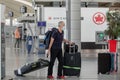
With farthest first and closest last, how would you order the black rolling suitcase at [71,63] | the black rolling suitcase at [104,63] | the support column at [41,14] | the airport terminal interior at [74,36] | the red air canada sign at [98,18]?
the red air canada sign at [98,18] < the support column at [41,14] < the black rolling suitcase at [104,63] < the airport terminal interior at [74,36] < the black rolling suitcase at [71,63]

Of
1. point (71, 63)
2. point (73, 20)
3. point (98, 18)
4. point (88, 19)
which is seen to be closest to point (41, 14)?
point (88, 19)

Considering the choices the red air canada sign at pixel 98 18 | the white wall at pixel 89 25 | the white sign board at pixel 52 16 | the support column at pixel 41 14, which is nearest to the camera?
the support column at pixel 41 14

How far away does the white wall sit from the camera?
89.7 ft

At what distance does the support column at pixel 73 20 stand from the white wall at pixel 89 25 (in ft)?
25.2

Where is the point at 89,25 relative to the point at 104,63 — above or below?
above

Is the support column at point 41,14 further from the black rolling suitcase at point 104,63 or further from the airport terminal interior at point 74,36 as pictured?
the black rolling suitcase at point 104,63

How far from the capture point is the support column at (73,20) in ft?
63.9

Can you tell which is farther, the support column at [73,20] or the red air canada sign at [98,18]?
the red air canada sign at [98,18]

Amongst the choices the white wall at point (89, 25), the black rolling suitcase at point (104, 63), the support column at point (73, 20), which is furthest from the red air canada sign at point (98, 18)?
the black rolling suitcase at point (104, 63)

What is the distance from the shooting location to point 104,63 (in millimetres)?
13805

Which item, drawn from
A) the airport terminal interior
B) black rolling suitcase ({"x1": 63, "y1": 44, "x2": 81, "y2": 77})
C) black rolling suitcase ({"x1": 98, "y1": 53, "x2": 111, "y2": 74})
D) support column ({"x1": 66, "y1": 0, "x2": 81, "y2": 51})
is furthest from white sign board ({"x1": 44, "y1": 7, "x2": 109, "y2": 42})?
black rolling suitcase ({"x1": 63, "y1": 44, "x2": 81, "y2": 77})

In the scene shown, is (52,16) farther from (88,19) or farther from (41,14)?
(88,19)

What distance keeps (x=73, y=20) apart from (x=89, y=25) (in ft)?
27.2

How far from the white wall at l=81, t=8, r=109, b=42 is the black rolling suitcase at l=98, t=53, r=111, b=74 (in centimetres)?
1336
